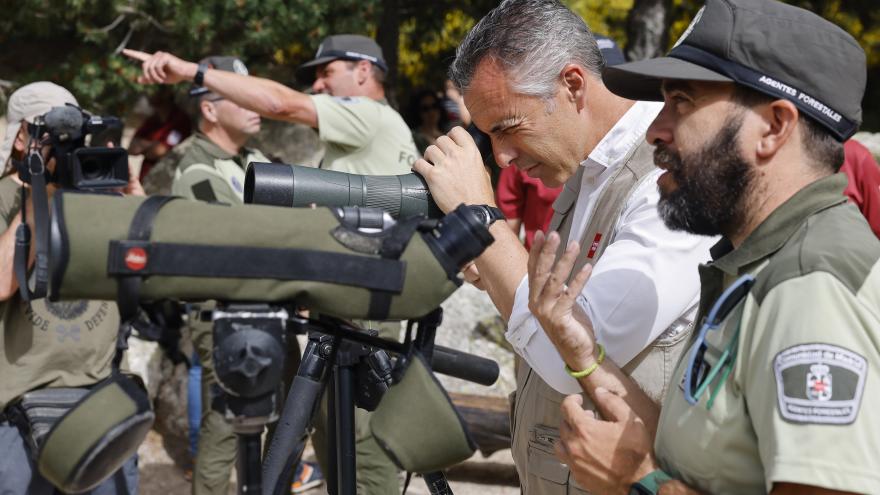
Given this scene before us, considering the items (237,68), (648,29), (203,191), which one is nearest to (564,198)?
(203,191)

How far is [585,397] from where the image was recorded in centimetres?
207

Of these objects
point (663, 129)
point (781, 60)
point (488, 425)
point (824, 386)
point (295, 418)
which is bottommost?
point (488, 425)

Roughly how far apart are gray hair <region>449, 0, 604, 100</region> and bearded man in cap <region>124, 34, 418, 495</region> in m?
1.53

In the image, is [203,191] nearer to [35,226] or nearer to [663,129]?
[35,226]

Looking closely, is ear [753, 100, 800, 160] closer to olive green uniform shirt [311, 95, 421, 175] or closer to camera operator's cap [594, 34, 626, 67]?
camera operator's cap [594, 34, 626, 67]

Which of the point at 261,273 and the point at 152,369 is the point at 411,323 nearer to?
the point at 261,273

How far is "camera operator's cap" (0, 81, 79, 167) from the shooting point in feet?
10.3

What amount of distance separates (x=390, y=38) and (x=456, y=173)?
541 cm

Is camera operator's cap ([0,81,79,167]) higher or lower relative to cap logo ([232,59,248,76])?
higher

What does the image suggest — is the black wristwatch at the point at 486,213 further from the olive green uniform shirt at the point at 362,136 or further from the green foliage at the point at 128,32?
the green foliage at the point at 128,32

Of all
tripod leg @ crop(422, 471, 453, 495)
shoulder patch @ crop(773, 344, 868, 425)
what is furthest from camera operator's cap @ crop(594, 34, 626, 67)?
shoulder patch @ crop(773, 344, 868, 425)

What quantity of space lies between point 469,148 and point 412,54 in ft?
20.1

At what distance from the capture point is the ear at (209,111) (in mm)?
4574

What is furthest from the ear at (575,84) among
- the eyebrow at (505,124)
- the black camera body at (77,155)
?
the black camera body at (77,155)
